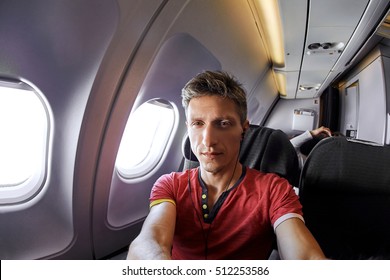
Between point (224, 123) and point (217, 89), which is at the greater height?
point (217, 89)

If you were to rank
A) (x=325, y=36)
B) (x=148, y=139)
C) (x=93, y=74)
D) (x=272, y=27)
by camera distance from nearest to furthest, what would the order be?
(x=93, y=74)
(x=325, y=36)
(x=272, y=27)
(x=148, y=139)

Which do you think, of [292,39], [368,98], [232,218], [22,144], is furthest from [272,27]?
[22,144]

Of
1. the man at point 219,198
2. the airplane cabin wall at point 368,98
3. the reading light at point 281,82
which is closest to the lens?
the man at point 219,198

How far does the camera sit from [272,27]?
1.24 meters

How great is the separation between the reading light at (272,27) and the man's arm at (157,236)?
1108 millimetres

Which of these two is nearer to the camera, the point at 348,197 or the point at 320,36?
the point at 348,197

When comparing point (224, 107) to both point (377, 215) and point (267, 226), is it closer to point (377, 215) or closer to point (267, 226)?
point (267, 226)

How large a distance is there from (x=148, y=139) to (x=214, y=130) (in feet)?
3.71

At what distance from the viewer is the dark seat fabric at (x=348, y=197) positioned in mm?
707

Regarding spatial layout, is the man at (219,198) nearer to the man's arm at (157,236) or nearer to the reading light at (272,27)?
the man's arm at (157,236)

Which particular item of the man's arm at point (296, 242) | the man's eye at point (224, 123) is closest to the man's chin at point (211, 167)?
the man's eye at point (224, 123)

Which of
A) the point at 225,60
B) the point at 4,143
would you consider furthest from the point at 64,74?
the point at 225,60

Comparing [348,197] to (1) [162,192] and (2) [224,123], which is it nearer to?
(2) [224,123]
